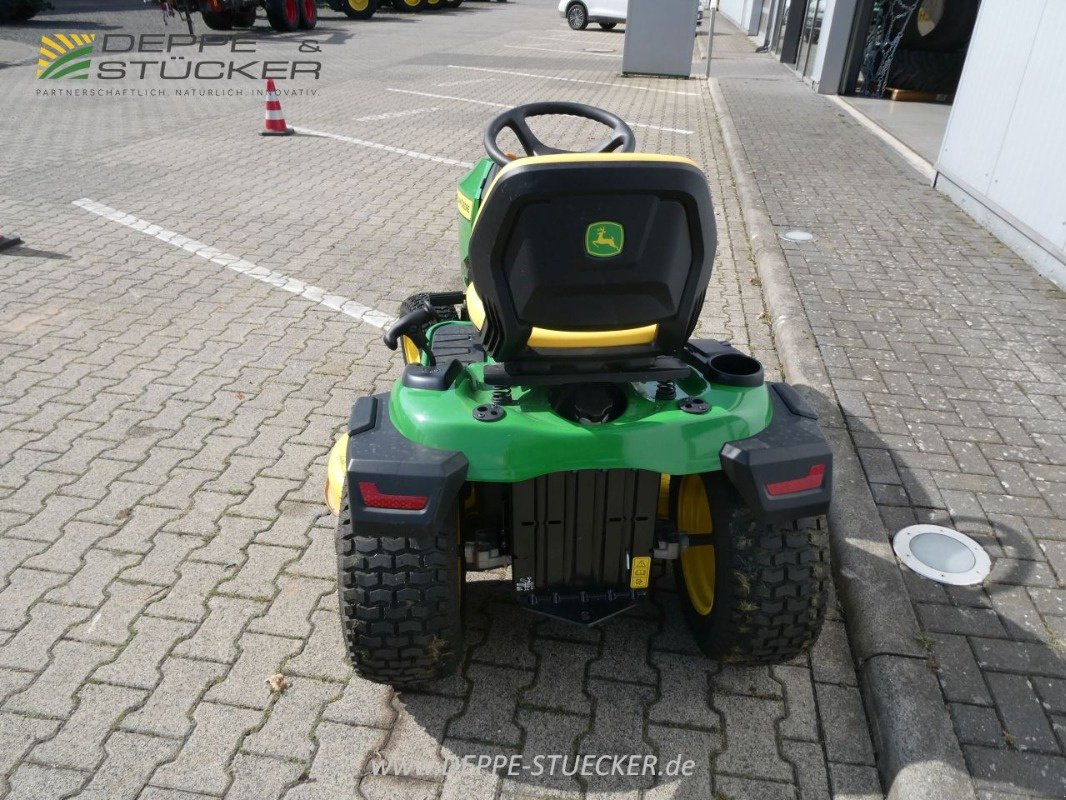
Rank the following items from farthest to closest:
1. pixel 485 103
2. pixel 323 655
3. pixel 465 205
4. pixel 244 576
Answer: pixel 485 103, pixel 465 205, pixel 244 576, pixel 323 655

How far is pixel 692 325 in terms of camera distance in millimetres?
2141

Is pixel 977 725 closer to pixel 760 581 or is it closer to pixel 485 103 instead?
pixel 760 581

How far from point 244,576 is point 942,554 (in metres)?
2.55

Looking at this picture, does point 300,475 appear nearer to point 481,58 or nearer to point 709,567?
point 709,567

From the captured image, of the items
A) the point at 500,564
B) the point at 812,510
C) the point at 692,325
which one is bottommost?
the point at 500,564

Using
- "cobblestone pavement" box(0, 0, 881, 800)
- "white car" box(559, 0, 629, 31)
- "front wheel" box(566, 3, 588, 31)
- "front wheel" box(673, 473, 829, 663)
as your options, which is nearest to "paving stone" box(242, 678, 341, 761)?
"cobblestone pavement" box(0, 0, 881, 800)

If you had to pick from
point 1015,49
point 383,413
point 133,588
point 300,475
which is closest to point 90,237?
point 300,475

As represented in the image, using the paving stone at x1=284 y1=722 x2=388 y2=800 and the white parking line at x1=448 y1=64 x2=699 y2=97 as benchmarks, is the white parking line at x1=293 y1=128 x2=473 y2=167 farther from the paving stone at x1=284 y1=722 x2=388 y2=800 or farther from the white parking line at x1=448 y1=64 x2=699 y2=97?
the paving stone at x1=284 y1=722 x2=388 y2=800

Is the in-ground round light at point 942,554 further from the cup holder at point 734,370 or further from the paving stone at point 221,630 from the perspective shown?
the paving stone at point 221,630

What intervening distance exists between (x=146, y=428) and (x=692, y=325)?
2.77m

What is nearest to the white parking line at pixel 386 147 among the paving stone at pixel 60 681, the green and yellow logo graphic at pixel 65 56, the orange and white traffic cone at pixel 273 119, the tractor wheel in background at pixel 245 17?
the orange and white traffic cone at pixel 273 119

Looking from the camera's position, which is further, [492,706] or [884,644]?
[884,644]

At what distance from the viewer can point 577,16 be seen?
81.2 ft
